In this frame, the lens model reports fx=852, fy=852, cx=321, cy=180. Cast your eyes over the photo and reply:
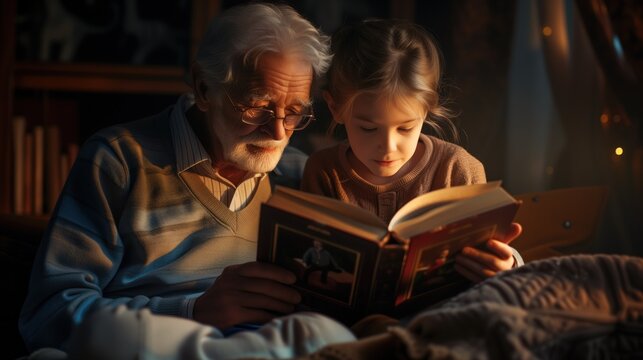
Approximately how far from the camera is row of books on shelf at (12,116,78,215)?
3.14 meters

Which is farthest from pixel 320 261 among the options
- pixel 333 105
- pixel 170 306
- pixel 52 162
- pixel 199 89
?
pixel 52 162

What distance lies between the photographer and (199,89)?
5.86 feet

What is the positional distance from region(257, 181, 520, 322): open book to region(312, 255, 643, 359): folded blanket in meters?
0.11

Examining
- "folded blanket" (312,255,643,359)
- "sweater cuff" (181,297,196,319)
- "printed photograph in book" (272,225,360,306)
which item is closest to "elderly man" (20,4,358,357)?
"sweater cuff" (181,297,196,319)

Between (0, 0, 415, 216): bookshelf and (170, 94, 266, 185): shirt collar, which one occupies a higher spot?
(170, 94, 266, 185): shirt collar

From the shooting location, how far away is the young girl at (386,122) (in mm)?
1638

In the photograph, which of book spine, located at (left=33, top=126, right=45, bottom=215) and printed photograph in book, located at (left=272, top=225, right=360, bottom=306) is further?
book spine, located at (left=33, top=126, right=45, bottom=215)

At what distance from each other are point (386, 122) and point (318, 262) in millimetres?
362

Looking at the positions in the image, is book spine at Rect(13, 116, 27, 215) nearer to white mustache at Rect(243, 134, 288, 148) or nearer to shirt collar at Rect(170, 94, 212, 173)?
shirt collar at Rect(170, 94, 212, 173)

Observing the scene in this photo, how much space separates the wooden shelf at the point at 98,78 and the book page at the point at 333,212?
200 cm

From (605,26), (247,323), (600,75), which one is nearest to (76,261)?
(247,323)

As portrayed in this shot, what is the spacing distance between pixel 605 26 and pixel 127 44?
70.6 inches

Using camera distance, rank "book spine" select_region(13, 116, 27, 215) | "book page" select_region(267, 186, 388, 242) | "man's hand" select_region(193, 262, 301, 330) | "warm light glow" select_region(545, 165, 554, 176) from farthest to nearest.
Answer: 1. "book spine" select_region(13, 116, 27, 215)
2. "warm light glow" select_region(545, 165, 554, 176)
3. "man's hand" select_region(193, 262, 301, 330)
4. "book page" select_region(267, 186, 388, 242)

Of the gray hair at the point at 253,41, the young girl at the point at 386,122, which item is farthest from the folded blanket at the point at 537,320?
the gray hair at the point at 253,41
